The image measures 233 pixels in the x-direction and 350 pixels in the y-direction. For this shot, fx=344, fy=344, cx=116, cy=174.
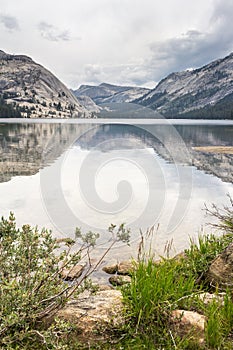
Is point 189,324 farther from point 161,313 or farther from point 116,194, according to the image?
point 116,194

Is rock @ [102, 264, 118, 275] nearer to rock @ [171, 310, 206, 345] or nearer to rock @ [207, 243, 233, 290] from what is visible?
rock @ [207, 243, 233, 290]

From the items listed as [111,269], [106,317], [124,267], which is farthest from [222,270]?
[111,269]

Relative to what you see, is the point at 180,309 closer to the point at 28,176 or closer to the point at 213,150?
the point at 28,176

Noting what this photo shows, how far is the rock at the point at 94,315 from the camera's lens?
523 centimetres

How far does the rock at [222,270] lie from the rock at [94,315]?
7.70ft

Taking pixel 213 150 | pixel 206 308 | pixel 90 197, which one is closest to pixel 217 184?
pixel 90 197

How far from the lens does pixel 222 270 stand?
713 centimetres

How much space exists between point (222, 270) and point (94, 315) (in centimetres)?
305

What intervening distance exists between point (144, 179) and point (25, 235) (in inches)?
805

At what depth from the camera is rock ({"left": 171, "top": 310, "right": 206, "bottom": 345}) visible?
202 inches

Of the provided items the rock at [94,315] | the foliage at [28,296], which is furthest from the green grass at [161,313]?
the foliage at [28,296]

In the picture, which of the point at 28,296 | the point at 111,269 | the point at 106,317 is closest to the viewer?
the point at 28,296

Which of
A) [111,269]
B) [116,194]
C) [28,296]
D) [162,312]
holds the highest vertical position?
[28,296]

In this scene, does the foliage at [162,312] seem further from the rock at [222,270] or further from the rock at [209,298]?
the rock at [222,270]
